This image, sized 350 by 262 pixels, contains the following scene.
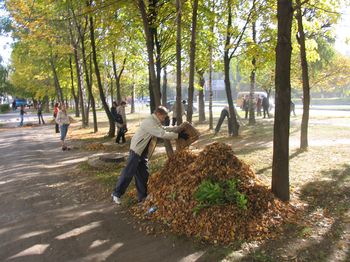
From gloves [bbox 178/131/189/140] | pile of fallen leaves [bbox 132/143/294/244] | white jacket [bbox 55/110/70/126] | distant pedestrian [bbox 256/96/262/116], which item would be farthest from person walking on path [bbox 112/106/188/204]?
distant pedestrian [bbox 256/96/262/116]

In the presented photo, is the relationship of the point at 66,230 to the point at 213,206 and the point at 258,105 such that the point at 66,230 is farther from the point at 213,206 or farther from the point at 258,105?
the point at 258,105

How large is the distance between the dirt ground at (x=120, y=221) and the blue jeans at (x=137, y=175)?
38 cm

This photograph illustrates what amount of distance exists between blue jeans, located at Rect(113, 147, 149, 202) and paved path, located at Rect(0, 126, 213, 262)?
41 cm

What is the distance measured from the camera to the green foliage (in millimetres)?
5066

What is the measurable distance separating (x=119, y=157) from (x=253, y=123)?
12119 millimetres

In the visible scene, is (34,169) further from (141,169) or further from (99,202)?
(141,169)

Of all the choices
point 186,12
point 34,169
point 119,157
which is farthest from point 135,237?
point 186,12

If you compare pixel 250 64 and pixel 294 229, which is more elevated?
pixel 250 64

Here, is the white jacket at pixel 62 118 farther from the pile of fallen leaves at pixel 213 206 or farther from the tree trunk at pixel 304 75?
the tree trunk at pixel 304 75

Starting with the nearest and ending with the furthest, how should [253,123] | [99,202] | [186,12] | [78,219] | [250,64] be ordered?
[78,219] → [99,202] → [186,12] → [250,64] → [253,123]

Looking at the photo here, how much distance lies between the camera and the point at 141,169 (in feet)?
21.1

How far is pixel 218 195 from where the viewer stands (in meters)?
5.10

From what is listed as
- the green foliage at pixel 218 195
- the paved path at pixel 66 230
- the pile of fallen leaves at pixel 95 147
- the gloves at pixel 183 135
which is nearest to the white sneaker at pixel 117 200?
the paved path at pixel 66 230

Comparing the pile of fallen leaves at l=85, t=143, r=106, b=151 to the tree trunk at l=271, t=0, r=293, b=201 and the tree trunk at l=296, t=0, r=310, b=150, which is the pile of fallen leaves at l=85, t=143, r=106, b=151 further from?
the tree trunk at l=271, t=0, r=293, b=201
